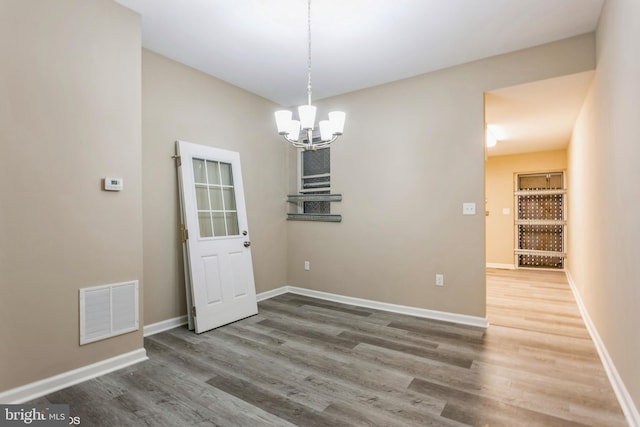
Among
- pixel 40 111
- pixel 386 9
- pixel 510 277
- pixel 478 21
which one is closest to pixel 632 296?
pixel 478 21

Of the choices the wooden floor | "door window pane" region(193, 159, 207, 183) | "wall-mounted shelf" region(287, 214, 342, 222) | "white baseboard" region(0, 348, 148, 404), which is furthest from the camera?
"wall-mounted shelf" region(287, 214, 342, 222)

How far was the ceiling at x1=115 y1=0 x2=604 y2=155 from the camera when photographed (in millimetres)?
2604

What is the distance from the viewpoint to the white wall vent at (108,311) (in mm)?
2393

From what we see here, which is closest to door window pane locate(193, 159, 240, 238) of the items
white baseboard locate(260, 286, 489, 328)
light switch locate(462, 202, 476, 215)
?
white baseboard locate(260, 286, 489, 328)

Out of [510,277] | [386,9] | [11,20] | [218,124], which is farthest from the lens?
[510,277]

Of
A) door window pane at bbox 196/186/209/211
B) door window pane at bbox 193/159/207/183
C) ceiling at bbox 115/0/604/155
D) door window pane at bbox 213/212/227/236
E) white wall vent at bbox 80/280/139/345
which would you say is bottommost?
white wall vent at bbox 80/280/139/345

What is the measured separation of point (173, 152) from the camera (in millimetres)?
3473

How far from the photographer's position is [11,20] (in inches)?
81.4

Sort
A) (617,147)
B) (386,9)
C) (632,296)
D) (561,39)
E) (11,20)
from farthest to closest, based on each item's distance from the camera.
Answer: (561,39)
(386,9)
(617,147)
(11,20)
(632,296)

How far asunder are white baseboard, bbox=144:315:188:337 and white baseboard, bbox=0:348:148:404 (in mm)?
530

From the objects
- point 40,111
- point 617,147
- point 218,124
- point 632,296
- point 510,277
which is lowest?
point 510,277

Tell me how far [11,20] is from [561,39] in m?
4.41

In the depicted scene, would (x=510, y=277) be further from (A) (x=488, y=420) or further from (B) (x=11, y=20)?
(B) (x=11, y=20)

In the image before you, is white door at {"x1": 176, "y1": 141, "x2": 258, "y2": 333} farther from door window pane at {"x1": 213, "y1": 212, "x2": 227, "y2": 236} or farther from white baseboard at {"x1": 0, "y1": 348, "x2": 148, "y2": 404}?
white baseboard at {"x1": 0, "y1": 348, "x2": 148, "y2": 404}
